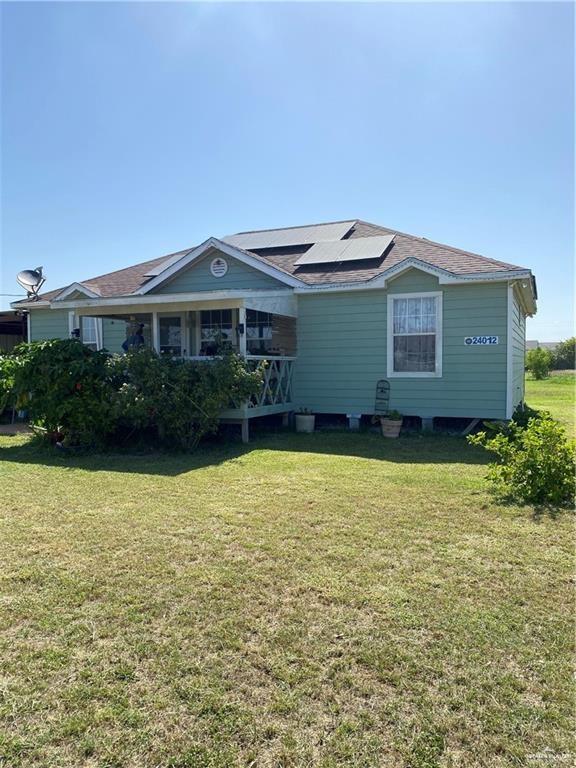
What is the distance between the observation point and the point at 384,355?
34.8ft

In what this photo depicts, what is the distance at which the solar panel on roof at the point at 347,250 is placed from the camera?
1158 centimetres

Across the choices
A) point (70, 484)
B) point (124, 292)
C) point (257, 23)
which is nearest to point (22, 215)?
point (124, 292)

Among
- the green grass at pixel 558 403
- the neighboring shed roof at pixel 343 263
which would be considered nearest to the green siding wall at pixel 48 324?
the neighboring shed roof at pixel 343 263

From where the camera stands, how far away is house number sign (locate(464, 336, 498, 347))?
9.66 meters

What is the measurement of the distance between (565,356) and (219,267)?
36.1m

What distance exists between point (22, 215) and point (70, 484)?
12.4m

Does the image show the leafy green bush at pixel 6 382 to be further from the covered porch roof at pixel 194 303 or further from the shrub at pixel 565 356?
the shrub at pixel 565 356

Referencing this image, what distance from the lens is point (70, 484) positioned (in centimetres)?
630

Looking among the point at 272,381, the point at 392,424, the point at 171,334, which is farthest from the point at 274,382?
the point at 171,334

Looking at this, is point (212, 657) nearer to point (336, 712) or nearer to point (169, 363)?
point (336, 712)

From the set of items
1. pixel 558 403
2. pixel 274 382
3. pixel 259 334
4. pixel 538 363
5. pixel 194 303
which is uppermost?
pixel 194 303

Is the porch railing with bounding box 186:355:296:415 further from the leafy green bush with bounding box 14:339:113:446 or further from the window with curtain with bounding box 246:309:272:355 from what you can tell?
the leafy green bush with bounding box 14:339:113:446

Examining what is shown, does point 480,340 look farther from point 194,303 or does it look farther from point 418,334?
point 194,303

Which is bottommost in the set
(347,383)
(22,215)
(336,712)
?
(336,712)
